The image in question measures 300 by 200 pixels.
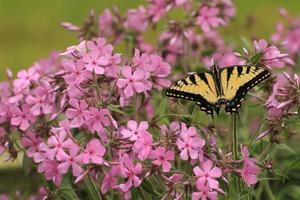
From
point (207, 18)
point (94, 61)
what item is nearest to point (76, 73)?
point (94, 61)

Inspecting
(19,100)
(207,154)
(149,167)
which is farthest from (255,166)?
(19,100)

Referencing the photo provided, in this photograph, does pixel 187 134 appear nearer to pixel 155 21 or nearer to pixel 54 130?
pixel 54 130

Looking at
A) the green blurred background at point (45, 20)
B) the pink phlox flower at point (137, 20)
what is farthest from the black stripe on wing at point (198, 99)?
the green blurred background at point (45, 20)

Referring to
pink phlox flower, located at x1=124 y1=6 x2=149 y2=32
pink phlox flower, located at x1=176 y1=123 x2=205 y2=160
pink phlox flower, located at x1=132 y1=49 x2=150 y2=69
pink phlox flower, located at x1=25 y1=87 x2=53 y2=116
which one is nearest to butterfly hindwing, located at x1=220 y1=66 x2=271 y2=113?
pink phlox flower, located at x1=176 y1=123 x2=205 y2=160

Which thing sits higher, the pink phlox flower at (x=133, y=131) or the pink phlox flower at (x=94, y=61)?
the pink phlox flower at (x=94, y=61)

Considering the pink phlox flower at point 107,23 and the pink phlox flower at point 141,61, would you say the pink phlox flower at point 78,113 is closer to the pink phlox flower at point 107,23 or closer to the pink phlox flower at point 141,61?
the pink phlox flower at point 141,61
